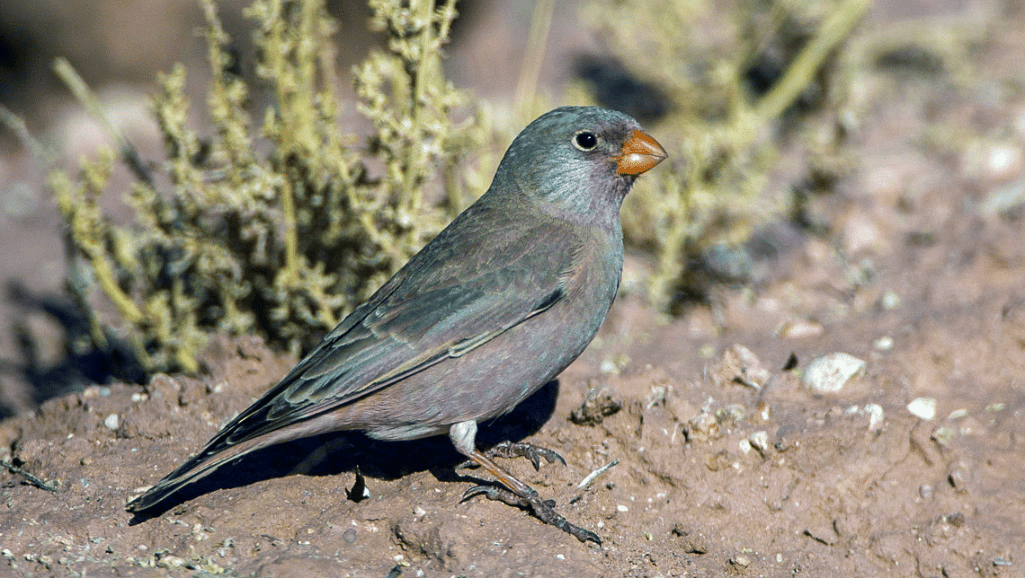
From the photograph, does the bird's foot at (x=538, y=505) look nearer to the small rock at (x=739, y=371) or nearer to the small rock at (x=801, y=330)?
the small rock at (x=739, y=371)

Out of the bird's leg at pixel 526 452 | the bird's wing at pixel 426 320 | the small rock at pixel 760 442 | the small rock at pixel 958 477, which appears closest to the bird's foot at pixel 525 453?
the bird's leg at pixel 526 452

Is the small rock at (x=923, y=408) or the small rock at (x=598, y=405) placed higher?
the small rock at (x=598, y=405)

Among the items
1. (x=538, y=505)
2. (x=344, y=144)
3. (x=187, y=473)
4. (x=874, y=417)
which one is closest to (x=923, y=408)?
(x=874, y=417)

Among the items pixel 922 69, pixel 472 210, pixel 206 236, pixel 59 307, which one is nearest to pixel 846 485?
pixel 472 210

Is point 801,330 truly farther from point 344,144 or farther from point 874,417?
point 344,144

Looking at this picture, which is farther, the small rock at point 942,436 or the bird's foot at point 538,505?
the small rock at point 942,436

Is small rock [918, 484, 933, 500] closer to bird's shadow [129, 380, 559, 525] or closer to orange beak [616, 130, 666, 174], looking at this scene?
bird's shadow [129, 380, 559, 525]
